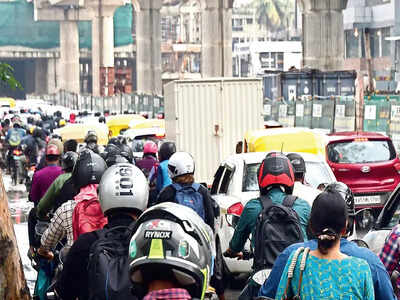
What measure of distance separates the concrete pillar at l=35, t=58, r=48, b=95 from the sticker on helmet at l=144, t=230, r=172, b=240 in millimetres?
125135

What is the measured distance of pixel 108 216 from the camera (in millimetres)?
6047

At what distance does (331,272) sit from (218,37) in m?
62.8

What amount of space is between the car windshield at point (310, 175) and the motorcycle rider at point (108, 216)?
7.77 m

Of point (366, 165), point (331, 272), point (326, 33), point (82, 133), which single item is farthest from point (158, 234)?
point (326, 33)

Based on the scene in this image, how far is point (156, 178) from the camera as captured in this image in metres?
14.4

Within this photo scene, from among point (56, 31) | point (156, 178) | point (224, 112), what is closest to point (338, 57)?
point (224, 112)

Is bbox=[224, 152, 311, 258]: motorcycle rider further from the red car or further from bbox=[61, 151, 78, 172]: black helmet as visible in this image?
the red car

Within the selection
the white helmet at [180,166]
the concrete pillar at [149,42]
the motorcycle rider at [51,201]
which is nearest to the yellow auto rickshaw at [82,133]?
the white helmet at [180,166]

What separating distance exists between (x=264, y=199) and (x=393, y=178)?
38.8 ft

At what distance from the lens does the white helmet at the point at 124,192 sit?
595 centimetres

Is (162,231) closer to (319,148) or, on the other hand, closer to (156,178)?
(156,178)

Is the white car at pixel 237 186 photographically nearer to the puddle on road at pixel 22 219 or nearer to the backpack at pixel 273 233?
the puddle on road at pixel 22 219

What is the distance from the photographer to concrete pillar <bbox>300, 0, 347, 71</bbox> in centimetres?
5856

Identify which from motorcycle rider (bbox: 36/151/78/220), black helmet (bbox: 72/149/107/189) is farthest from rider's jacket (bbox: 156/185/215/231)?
black helmet (bbox: 72/149/107/189)
